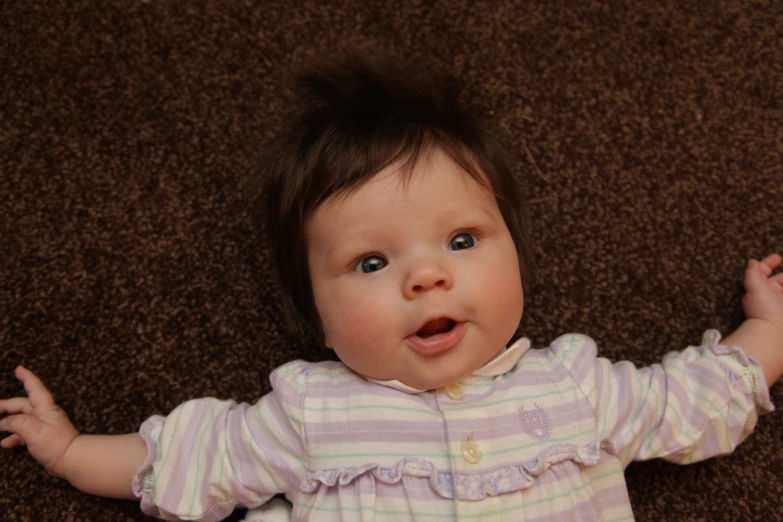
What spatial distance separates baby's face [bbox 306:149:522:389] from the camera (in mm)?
769

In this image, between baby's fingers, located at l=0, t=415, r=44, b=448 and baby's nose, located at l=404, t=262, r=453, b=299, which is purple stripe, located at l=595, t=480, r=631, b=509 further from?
baby's fingers, located at l=0, t=415, r=44, b=448

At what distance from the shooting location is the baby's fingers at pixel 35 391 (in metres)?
0.91

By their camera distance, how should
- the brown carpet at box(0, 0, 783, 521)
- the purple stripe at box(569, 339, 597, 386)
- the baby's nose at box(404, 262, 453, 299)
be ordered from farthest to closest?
the brown carpet at box(0, 0, 783, 521) < the purple stripe at box(569, 339, 597, 386) < the baby's nose at box(404, 262, 453, 299)

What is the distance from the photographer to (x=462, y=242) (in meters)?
0.82

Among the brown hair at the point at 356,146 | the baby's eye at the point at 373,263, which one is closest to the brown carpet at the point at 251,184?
the brown hair at the point at 356,146

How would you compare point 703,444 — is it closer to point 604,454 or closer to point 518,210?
point 604,454

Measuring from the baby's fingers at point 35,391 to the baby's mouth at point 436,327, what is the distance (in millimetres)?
520

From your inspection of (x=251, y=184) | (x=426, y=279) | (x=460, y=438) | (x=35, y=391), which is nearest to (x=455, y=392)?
(x=460, y=438)

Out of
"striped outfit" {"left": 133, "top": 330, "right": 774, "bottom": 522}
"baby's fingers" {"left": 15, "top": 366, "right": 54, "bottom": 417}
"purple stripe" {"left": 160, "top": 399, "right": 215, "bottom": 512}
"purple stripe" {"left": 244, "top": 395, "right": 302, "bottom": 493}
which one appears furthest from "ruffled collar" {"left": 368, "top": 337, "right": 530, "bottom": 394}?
"baby's fingers" {"left": 15, "top": 366, "right": 54, "bottom": 417}

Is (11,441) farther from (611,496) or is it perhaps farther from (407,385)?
(611,496)

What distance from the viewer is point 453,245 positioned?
81 cm

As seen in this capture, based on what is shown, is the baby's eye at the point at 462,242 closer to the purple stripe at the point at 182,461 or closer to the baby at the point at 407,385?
the baby at the point at 407,385

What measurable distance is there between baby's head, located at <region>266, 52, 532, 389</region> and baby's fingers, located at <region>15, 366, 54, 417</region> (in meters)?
0.39

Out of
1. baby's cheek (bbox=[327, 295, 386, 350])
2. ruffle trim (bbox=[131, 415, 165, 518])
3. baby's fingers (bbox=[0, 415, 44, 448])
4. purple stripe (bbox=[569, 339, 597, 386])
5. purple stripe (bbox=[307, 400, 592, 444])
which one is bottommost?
ruffle trim (bbox=[131, 415, 165, 518])
